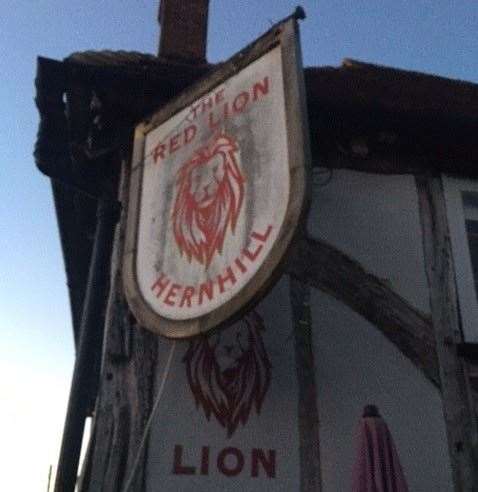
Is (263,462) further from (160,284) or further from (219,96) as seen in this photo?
(219,96)

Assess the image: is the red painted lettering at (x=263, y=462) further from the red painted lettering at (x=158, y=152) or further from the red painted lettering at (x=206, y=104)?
the red painted lettering at (x=206, y=104)

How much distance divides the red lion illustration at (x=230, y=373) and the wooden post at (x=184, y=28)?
3.81 m

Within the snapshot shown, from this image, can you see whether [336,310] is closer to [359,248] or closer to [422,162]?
[359,248]

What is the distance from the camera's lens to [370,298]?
4.73 metres

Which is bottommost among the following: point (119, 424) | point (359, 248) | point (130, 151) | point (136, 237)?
point (119, 424)

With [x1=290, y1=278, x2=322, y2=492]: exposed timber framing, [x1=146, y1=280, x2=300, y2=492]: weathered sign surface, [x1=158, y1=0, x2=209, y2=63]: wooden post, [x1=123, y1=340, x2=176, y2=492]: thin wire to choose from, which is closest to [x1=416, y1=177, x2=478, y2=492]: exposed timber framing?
[x1=290, y1=278, x2=322, y2=492]: exposed timber framing

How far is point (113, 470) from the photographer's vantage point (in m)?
3.90

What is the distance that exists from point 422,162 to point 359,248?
3.60 feet

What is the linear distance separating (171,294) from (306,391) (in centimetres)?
127

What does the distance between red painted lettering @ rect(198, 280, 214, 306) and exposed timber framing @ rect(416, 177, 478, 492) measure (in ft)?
6.65

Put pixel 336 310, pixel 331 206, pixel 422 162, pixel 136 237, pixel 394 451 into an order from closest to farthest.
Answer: pixel 394 451 → pixel 136 237 → pixel 336 310 → pixel 331 206 → pixel 422 162

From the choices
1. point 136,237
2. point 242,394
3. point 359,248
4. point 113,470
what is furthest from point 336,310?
point 113,470

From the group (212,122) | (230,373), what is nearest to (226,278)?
(230,373)

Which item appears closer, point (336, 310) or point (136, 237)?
point (136, 237)
